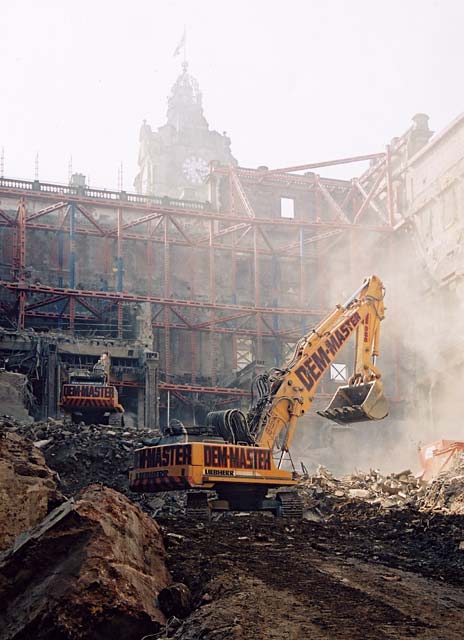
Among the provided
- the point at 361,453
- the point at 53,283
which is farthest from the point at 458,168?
the point at 53,283

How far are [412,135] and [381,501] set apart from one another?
30.6 m

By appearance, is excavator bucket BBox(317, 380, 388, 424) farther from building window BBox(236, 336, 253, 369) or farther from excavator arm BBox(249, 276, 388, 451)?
building window BBox(236, 336, 253, 369)

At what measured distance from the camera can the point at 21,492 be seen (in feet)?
27.9

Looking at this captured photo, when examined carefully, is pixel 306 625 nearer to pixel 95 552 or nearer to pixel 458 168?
pixel 95 552

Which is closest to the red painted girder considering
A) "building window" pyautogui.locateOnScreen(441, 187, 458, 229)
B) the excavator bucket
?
"building window" pyautogui.locateOnScreen(441, 187, 458, 229)

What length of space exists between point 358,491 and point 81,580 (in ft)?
39.1

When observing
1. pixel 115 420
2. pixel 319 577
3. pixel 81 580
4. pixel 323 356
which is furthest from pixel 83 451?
pixel 81 580

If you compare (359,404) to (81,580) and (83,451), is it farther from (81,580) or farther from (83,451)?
(81,580)

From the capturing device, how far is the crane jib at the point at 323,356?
48.3 feet

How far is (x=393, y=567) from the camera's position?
381 inches

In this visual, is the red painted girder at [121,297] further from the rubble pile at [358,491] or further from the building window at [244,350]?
the rubble pile at [358,491]

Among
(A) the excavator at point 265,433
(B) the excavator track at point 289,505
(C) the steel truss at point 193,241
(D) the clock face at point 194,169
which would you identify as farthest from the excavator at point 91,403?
(D) the clock face at point 194,169

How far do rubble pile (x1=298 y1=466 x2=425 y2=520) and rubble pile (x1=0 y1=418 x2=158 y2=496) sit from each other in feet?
13.3

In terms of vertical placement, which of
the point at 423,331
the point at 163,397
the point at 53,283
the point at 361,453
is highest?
the point at 53,283
